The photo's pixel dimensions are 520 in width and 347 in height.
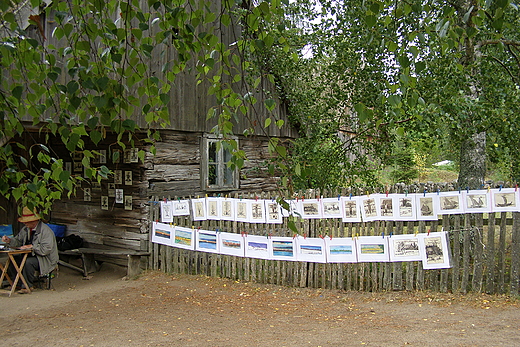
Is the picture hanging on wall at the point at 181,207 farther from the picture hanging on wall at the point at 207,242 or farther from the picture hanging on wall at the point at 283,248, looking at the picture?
the picture hanging on wall at the point at 283,248

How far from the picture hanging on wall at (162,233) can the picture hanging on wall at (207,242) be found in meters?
0.72

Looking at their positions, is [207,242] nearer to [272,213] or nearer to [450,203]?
[272,213]

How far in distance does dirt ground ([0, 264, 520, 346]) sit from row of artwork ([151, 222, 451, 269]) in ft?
1.89

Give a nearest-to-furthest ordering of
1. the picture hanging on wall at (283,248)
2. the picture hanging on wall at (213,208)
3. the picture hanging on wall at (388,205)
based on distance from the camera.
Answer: the picture hanging on wall at (388,205) → the picture hanging on wall at (283,248) → the picture hanging on wall at (213,208)

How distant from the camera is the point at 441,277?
25.7 feet

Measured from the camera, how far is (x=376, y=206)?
8227mm

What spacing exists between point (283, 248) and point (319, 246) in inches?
28.8

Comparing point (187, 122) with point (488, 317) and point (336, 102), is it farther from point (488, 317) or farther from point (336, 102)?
point (488, 317)

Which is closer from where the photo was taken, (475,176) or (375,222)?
(375,222)

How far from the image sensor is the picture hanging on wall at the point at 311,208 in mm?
8745

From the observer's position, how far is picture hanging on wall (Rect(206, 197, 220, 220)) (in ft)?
32.6

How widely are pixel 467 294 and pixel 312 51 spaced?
5.95m

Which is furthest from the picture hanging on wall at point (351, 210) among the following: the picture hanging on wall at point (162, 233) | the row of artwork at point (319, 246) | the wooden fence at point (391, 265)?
the picture hanging on wall at point (162, 233)

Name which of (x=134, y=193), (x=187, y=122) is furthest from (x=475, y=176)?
(x=134, y=193)
